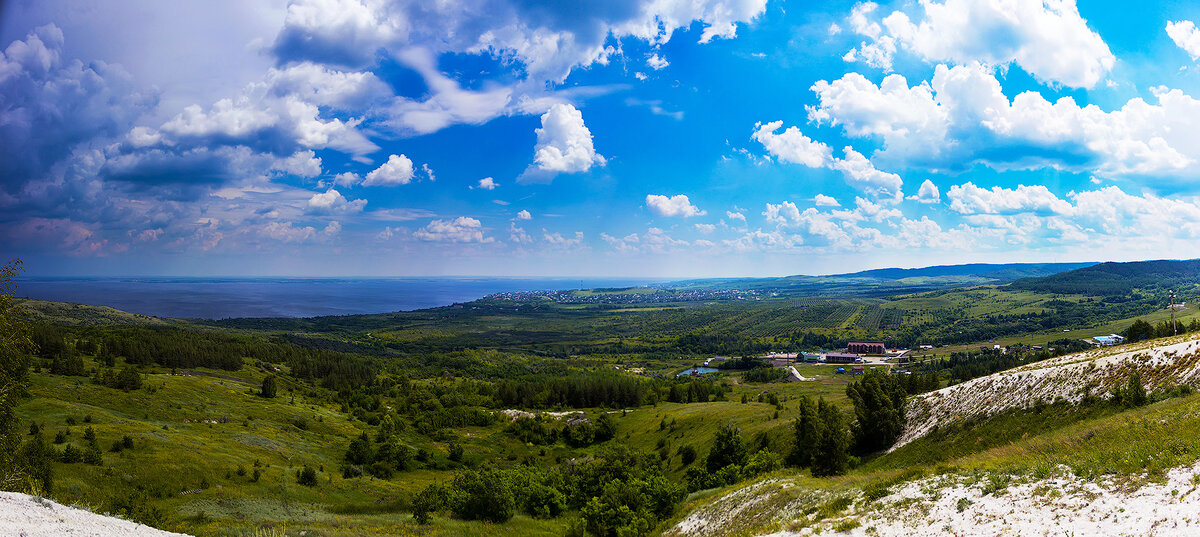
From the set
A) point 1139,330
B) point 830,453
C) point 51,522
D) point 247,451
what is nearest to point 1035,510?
point 830,453

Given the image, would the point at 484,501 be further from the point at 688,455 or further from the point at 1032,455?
the point at 688,455

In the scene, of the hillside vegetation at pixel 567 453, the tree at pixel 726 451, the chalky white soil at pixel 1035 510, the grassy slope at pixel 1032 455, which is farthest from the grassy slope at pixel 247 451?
the chalky white soil at pixel 1035 510

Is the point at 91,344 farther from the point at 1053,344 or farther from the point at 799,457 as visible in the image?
the point at 1053,344

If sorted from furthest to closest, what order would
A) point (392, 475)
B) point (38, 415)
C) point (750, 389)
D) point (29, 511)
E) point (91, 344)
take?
point (750, 389) → point (91, 344) → point (392, 475) → point (38, 415) → point (29, 511)

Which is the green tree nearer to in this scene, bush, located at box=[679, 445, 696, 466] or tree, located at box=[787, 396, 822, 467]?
tree, located at box=[787, 396, 822, 467]

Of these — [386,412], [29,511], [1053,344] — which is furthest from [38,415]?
[1053,344]

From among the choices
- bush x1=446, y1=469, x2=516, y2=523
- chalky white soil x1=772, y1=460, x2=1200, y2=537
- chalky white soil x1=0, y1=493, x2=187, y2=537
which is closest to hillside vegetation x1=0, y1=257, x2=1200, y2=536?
bush x1=446, y1=469, x2=516, y2=523
